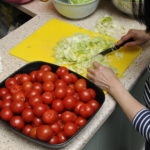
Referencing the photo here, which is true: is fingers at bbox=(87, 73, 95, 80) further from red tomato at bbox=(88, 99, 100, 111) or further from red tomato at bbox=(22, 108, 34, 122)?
red tomato at bbox=(22, 108, 34, 122)

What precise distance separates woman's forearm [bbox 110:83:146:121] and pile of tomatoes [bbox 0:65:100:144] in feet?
0.28

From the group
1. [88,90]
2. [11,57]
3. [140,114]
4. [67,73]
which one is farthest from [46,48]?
[140,114]

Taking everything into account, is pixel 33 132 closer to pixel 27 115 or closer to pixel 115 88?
pixel 27 115

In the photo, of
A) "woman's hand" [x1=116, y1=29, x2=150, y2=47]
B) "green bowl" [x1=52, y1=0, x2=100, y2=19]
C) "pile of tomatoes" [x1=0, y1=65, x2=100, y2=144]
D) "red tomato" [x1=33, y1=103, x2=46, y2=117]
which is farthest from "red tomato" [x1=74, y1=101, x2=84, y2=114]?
"green bowl" [x1=52, y1=0, x2=100, y2=19]

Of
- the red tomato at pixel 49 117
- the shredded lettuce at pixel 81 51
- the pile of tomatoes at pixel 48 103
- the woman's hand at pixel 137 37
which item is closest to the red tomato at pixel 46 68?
the pile of tomatoes at pixel 48 103

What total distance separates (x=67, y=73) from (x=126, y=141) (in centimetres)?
59

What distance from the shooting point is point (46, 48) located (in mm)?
1157

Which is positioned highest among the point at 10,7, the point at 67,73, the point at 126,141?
the point at 67,73

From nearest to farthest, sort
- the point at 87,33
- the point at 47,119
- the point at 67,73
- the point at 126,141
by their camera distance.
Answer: the point at 47,119 < the point at 67,73 < the point at 87,33 < the point at 126,141

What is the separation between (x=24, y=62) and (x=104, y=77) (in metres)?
0.36

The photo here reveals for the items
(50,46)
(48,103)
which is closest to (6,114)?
(48,103)

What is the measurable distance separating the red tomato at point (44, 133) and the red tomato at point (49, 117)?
0.03 m

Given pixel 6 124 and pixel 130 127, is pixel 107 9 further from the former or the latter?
pixel 6 124

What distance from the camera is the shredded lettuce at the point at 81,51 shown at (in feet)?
3.49
